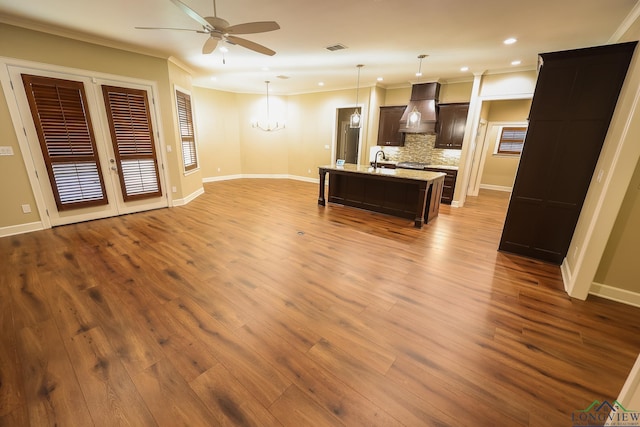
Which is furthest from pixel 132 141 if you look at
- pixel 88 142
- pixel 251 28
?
pixel 251 28

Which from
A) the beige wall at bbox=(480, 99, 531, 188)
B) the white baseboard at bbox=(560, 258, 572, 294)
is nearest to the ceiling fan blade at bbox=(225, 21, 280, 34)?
the white baseboard at bbox=(560, 258, 572, 294)

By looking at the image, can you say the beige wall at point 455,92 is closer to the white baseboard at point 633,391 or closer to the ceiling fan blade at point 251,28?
the ceiling fan blade at point 251,28

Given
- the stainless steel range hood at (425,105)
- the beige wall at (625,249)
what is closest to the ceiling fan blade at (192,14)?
the beige wall at (625,249)

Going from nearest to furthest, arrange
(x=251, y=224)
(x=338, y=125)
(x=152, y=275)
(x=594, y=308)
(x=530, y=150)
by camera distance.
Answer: (x=594, y=308)
(x=152, y=275)
(x=530, y=150)
(x=251, y=224)
(x=338, y=125)

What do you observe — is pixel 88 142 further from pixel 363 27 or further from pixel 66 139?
pixel 363 27

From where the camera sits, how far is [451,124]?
19.9ft

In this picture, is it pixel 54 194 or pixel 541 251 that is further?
pixel 54 194

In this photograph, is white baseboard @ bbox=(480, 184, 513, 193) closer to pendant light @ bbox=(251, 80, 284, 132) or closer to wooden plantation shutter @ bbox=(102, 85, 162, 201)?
pendant light @ bbox=(251, 80, 284, 132)

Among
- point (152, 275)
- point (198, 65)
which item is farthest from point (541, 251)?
point (198, 65)

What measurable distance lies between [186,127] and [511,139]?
935cm

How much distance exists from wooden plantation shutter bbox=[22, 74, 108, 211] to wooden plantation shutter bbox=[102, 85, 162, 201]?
334 millimetres

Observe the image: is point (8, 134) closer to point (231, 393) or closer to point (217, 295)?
point (217, 295)

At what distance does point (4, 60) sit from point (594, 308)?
753cm

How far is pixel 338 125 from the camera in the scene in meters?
8.09
